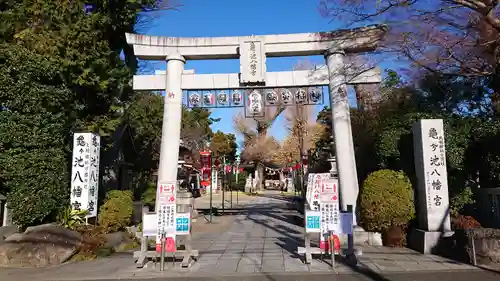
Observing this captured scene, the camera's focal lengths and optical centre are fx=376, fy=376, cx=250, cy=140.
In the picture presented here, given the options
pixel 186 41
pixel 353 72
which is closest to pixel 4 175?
pixel 186 41

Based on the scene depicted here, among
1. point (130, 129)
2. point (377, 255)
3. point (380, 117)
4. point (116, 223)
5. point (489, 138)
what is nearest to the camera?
point (377, 255)

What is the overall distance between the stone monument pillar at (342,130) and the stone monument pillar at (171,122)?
17.6 feet

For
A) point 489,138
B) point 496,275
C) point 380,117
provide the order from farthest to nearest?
point 380,117
point 489,138
point 496,275

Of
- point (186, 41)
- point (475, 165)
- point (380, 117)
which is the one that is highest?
point (186, 41)

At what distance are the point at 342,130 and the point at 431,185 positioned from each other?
3361mm

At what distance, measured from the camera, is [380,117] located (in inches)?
546

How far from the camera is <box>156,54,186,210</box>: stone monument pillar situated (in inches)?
512

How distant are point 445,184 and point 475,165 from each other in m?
2.24

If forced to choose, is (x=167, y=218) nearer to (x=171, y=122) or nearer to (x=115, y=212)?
(x=115, y=212)

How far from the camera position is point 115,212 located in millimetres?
11625

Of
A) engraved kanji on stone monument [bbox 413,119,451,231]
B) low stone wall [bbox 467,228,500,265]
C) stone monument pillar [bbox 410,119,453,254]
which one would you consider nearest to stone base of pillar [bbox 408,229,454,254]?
stone monument pillar [bbox 410,119,453,254]

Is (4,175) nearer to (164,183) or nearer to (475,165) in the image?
(164,183)

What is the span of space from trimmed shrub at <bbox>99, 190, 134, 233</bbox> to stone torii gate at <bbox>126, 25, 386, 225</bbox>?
4.91ft

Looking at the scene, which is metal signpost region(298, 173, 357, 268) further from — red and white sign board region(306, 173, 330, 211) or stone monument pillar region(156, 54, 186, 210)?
stone monument pillar region(156, 54, 186, 210)
